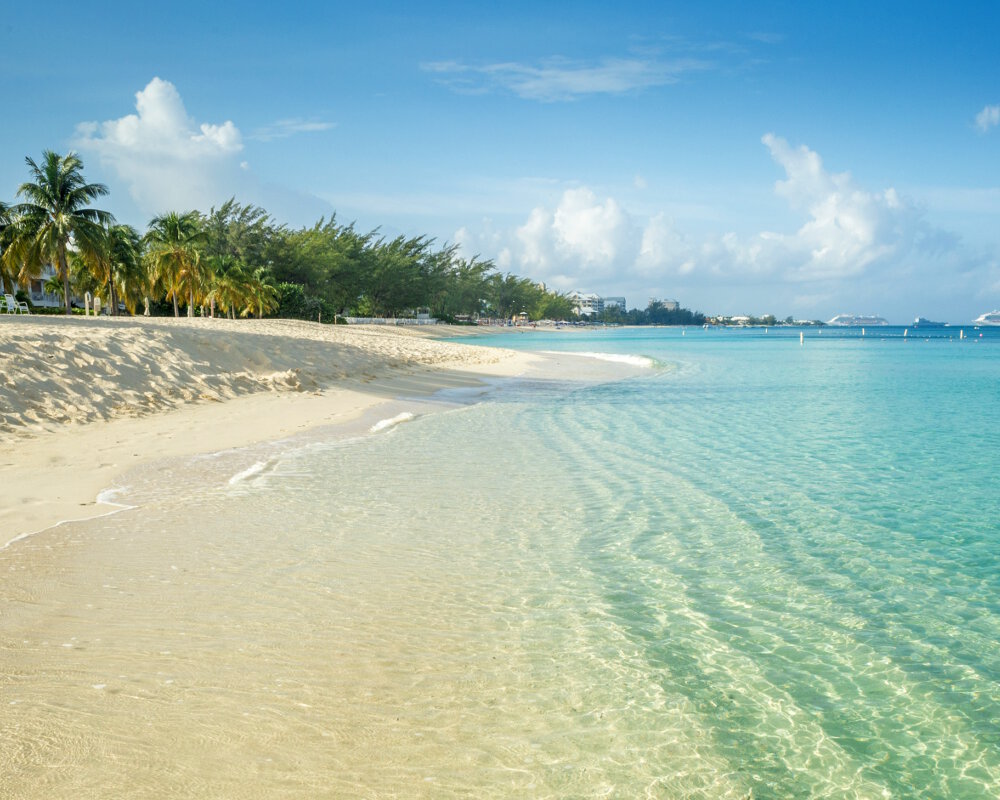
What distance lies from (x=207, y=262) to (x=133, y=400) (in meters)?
44.6

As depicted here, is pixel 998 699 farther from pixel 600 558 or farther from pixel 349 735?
pixel 349 735

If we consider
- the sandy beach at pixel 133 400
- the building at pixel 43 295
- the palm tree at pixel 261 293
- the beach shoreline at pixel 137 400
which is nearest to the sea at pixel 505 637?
the beach shoreline at pixel 137 400

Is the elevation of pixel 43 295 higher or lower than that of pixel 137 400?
higher

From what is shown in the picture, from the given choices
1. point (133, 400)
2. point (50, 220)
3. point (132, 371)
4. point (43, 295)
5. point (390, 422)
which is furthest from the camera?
point (43, 295)

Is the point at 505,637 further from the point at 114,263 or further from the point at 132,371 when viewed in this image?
the point at 114,263

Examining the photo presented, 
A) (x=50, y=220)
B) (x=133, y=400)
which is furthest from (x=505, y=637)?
(x=50, y=220)

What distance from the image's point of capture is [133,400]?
15.3 meters

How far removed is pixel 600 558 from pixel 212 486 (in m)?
5.11

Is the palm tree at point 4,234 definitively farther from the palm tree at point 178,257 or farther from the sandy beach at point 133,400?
the sandy beach at point 133,400

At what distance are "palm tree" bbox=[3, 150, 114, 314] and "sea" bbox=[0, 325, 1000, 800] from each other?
4257cm

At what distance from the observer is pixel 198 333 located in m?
23.5

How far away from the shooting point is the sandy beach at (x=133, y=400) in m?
9.27

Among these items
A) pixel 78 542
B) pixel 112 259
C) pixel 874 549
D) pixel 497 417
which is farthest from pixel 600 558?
pixel 112 259

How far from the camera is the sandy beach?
927 cm
